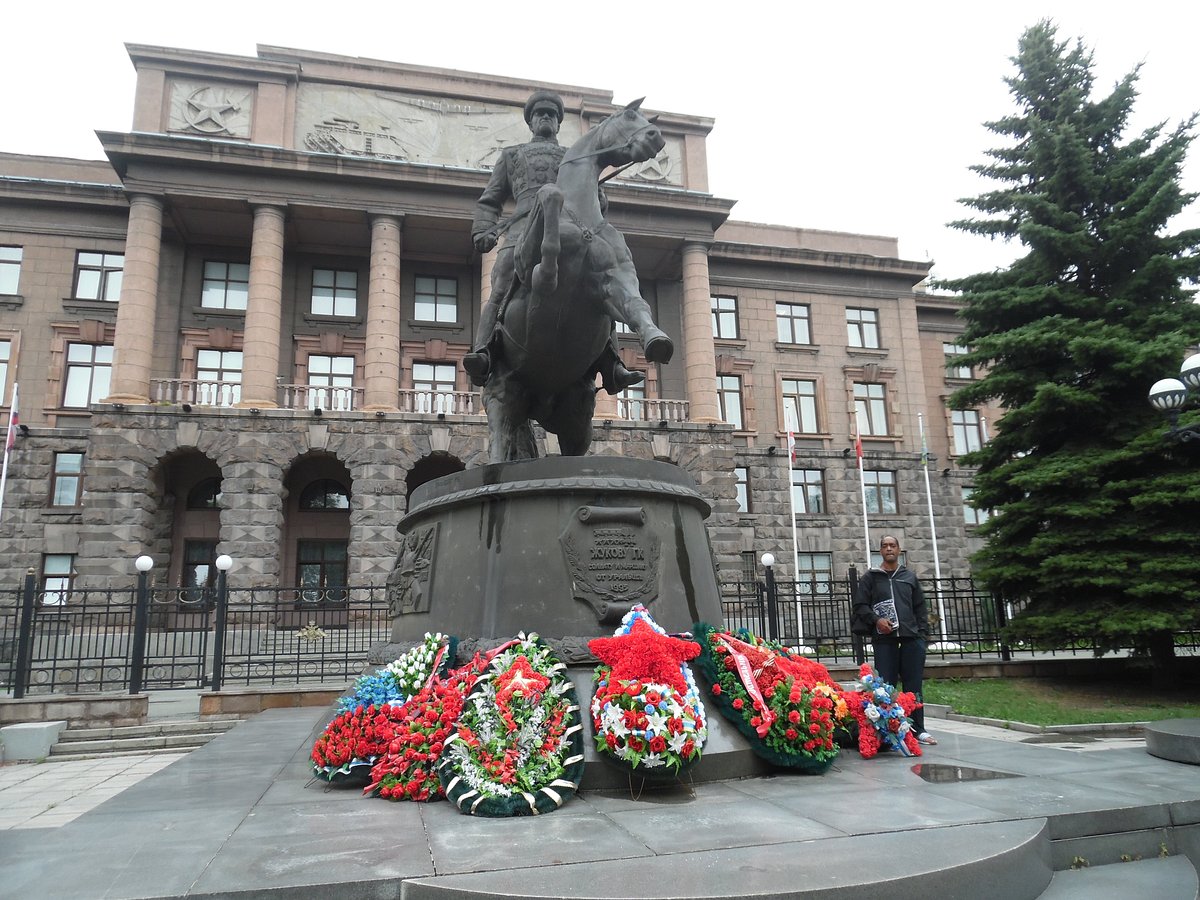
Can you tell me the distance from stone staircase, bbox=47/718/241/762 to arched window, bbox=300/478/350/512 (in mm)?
20031

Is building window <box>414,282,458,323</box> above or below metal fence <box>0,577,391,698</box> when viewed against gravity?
above

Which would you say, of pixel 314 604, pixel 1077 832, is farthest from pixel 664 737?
pixel 314 604

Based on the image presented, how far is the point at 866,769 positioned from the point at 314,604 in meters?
13.3

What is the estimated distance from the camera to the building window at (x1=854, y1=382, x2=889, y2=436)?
3838 centimetres

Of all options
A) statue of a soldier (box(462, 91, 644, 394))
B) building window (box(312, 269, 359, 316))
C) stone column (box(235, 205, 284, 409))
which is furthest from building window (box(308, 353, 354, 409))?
statue of a soldier (box(462, 91, 644, 394))

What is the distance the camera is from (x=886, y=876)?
11.1 ft

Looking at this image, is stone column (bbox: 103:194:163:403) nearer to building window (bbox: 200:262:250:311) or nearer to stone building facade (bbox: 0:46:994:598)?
stone building facade (bbox: 0:46:994:598)

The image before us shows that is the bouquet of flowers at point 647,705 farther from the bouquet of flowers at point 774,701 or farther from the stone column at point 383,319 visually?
the stone column at point 383,319

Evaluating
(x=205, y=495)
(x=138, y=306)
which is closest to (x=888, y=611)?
(x=138, y=306)

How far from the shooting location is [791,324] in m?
38.5

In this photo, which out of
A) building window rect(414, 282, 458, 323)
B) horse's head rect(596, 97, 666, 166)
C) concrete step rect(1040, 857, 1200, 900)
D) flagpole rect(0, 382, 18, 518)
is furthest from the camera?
building window rect(414, 282, 458, 323)

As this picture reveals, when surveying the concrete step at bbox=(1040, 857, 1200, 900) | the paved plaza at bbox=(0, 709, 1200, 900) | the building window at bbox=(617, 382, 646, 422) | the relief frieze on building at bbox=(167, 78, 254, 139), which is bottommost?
the concrete step at bbox=(1040, 857, 1200, 900)

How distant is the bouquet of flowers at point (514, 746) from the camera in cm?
476

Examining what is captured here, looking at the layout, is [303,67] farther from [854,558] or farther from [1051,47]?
[854,558]
